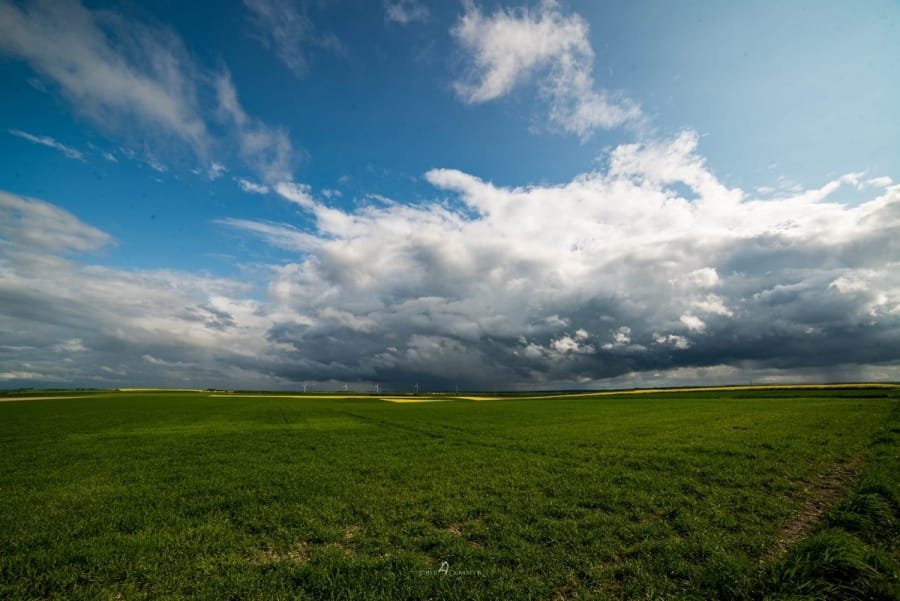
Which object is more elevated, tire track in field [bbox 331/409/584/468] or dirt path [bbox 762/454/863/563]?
dirt path [bbox 762/454/863/563]

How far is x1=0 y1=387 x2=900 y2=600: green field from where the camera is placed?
26.0ft

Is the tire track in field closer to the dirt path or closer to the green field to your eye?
the green field

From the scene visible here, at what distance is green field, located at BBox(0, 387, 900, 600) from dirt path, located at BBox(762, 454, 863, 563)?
0.08 m

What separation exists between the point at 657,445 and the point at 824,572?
1795 centimetres

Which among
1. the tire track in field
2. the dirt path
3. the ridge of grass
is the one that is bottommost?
the tire track in field

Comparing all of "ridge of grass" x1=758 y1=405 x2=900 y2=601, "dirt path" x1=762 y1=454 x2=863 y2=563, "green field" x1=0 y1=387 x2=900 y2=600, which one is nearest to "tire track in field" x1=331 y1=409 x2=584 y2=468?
"green field" x1=0 y1=387 x2=900 y2=600

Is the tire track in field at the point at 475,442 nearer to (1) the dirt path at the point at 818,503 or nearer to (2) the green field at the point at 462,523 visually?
(2) the green field at the point at 462,523

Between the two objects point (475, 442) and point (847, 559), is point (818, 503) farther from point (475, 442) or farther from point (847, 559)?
point (475, 442)

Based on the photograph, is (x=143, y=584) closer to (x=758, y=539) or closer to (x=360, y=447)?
(x=758, y=539)

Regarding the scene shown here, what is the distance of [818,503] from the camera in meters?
12.5

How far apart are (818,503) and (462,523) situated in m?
11.5

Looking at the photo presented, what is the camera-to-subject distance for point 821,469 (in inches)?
664

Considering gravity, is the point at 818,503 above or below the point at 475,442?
above

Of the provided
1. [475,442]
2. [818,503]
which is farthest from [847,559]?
Result: [475,442]
